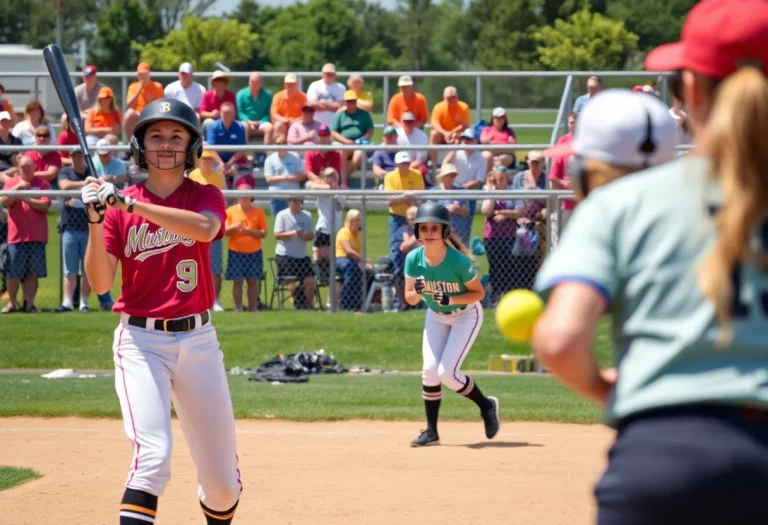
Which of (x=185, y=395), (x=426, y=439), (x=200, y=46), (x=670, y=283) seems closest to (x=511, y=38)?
(x=200, y=46)

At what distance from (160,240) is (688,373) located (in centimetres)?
363

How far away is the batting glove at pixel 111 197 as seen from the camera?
5.35 meters

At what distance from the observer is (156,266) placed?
222 inches

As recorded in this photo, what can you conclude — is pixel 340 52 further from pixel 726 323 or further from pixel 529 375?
pixel 726 323

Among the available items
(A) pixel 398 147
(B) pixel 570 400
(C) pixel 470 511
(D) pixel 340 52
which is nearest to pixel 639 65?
(D) pixel 340 52

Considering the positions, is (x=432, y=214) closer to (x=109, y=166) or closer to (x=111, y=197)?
(x=111, y=197)

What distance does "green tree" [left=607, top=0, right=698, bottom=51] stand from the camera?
59469 mm

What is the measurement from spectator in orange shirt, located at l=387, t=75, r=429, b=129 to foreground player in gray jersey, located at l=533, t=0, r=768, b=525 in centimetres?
1550

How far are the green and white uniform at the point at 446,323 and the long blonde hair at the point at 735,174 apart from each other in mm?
7205

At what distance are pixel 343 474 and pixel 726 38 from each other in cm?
647

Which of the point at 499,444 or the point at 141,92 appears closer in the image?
the point at 499,444

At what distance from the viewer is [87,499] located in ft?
25.7

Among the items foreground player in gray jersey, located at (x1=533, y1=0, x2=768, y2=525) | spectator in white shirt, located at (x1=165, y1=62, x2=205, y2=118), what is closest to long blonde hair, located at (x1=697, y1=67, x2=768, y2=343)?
foreground player in gray jersey, located at (x1=533, y1=0, x2=768, y2=525)

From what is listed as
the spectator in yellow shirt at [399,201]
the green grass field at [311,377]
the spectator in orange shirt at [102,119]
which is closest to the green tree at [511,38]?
the spectator in orange shirt at [102,119]
